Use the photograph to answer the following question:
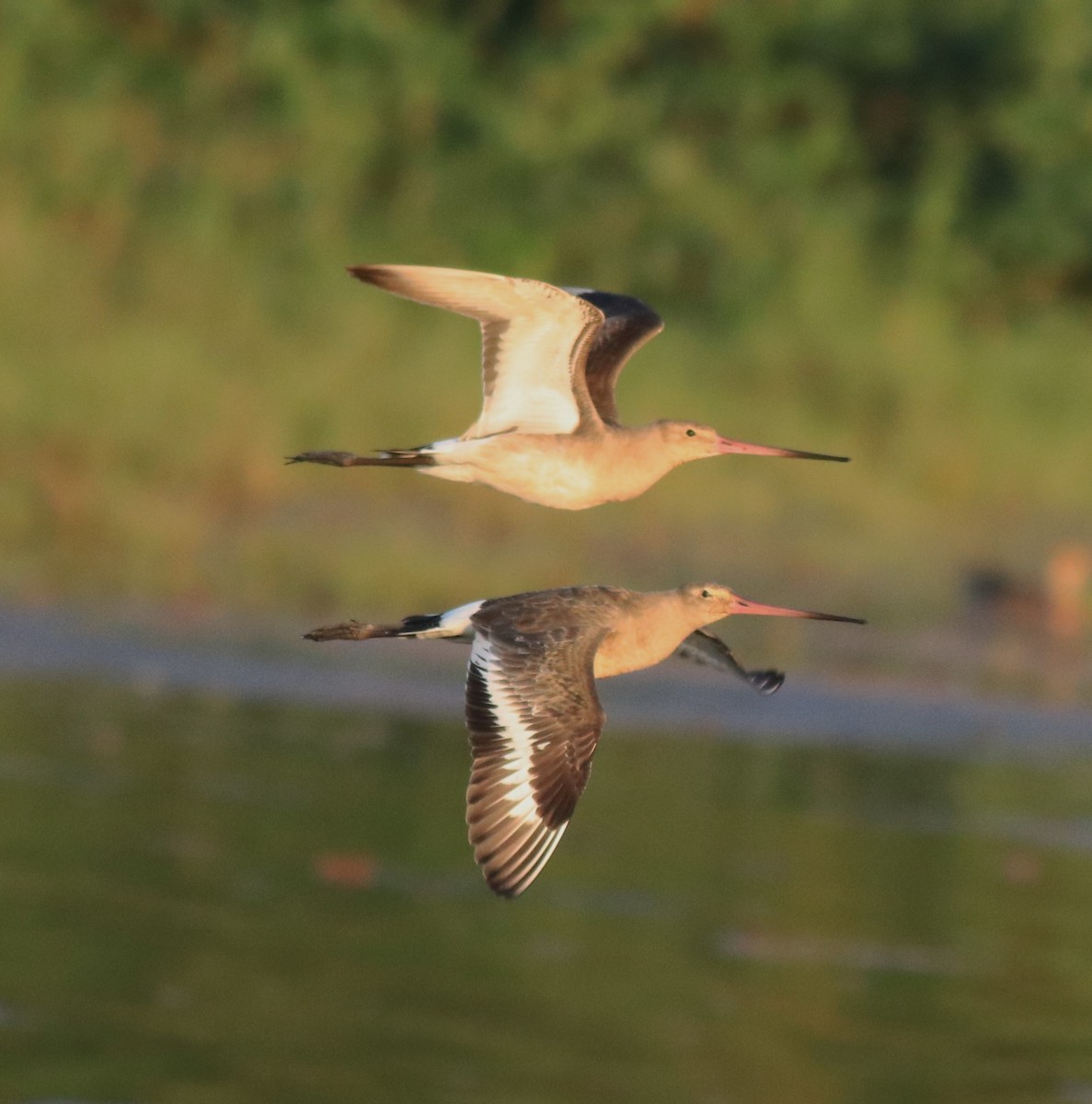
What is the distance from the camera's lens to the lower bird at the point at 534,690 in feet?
24.2

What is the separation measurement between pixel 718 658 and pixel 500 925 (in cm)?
511

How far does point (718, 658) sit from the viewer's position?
28.5 feet

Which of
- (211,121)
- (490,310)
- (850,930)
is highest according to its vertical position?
(490,310)

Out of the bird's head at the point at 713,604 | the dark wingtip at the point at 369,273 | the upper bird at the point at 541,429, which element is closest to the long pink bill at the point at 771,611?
the bird's head at the point at 713,604

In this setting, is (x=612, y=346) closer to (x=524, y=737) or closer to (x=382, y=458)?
(x=382, y=458)

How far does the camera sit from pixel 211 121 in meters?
28.7

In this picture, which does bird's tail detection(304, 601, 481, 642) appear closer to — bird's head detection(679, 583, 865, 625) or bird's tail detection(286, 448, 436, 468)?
bird's tail detection(286, 448, 436, 468)

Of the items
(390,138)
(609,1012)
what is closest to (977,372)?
(390,138)

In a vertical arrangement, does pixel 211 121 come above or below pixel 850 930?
above

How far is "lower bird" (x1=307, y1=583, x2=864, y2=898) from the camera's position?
7.39 metres

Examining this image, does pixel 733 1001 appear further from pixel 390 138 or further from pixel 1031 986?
pixel 390 138

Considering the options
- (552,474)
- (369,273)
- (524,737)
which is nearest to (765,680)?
(552,474)

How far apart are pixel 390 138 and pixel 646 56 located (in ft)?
9.18

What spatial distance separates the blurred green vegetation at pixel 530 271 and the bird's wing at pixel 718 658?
10751 mm
